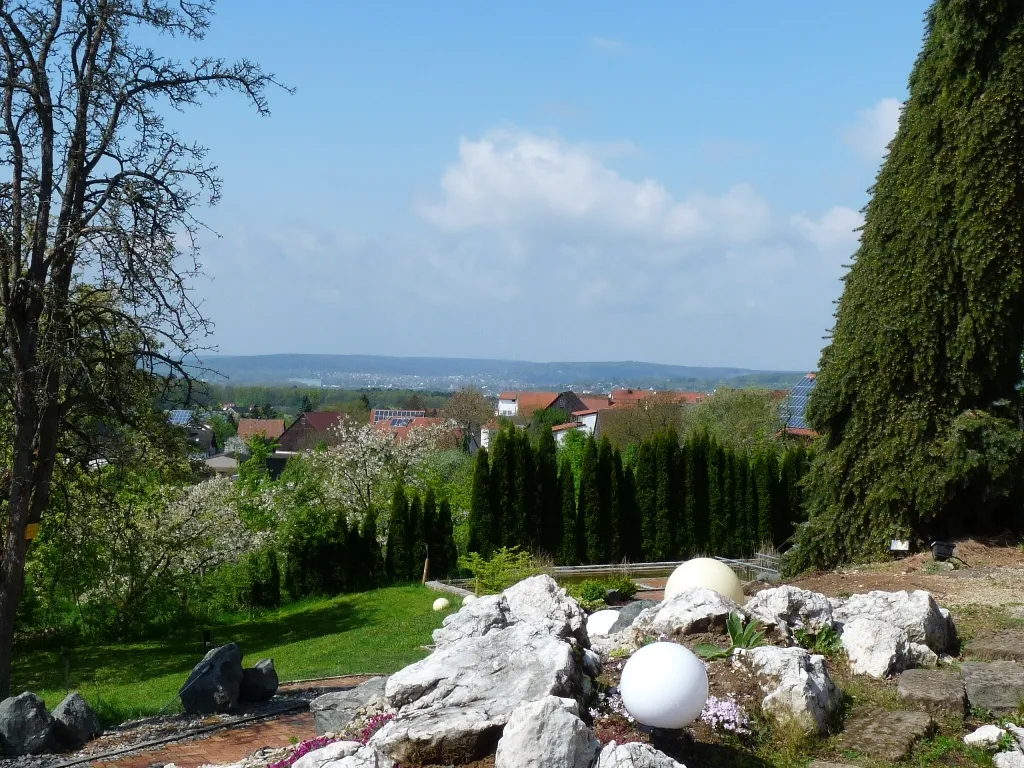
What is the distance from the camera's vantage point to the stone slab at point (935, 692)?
6.05 m

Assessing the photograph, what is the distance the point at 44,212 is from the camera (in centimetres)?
859

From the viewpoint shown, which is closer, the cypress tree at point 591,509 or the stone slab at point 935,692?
the stone slab at point 935,692

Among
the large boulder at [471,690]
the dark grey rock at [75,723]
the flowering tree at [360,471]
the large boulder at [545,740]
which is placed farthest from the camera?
the flowering tree at [360,471]

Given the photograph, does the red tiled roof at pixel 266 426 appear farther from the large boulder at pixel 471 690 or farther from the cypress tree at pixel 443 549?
the large boulder at pixel 471 690

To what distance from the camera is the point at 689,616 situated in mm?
6777

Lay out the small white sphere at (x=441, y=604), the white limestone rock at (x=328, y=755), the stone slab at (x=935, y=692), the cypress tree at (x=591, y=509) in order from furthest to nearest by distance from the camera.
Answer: the cypress tree at (x=591, y=509) < the small white sphere at (x=441, y=604) < the stone slab at (x=935, y=692) < the white limestone rock at (x=328, y=755)

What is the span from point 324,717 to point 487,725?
6.54 feet

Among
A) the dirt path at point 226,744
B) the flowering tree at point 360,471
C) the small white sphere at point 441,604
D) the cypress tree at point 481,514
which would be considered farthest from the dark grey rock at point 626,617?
the flowering tree at point 360,471

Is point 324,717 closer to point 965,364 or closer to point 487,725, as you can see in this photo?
point 487,725

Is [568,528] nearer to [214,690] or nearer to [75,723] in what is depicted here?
[214,690]

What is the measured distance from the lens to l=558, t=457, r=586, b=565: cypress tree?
21.7m

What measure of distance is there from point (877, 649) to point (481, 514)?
14828mm

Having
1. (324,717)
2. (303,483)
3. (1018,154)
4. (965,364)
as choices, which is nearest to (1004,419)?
(965,364)

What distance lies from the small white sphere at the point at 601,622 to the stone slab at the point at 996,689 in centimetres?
312
